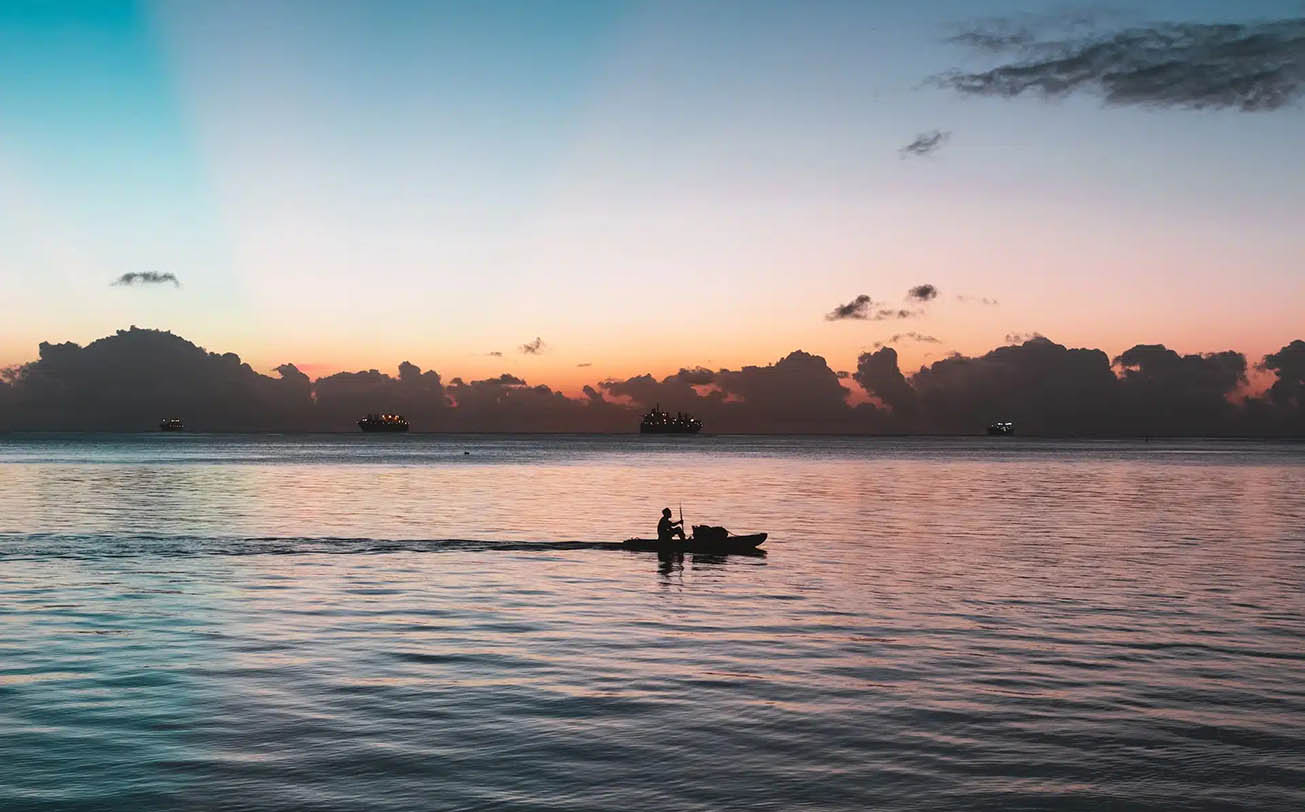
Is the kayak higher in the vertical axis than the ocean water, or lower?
higher

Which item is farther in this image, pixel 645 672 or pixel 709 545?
pixel 709 545

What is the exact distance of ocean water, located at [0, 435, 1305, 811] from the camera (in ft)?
63.6

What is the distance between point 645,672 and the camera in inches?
1117

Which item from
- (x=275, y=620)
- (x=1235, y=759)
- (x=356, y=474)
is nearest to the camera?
(x=1235, y=759)

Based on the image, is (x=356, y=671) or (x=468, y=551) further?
(x=468, y=551)

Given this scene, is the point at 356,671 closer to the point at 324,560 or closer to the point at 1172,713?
the point at 1172,713

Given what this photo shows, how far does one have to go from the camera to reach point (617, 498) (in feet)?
354

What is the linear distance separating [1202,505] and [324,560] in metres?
76.4

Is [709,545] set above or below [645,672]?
above

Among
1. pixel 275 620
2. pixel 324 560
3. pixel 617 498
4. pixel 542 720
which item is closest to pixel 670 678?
pixel 542 720

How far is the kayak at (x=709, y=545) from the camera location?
55625 mm

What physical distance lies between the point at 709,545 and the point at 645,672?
27.7 meters

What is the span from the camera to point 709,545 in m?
55.9

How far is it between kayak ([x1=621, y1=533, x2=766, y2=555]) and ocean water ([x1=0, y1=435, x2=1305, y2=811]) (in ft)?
2.18
